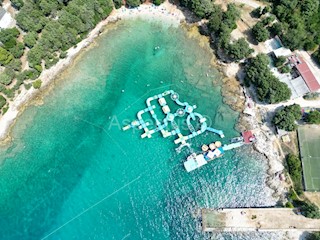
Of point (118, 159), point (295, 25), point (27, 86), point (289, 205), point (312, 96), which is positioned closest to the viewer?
point (289, 205)

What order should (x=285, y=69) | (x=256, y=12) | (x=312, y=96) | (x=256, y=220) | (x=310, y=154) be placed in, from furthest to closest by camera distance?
(x=256, y=12)
(x=285, y=69)
(x=312, y=96)
(x=310, y=154)
(x=256, y=220)

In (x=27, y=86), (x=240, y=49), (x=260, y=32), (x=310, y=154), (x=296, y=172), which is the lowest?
(x=296, y=172)

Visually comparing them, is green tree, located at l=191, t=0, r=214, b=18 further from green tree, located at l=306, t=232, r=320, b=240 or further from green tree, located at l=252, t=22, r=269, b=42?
green tree, located at l=306, t=232, r=320, b=240

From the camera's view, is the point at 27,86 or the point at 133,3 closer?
the point at 27,86

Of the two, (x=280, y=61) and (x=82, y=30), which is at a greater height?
(x=82, y=30)

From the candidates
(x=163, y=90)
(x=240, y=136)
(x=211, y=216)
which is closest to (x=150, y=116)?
(x=163, y=90)

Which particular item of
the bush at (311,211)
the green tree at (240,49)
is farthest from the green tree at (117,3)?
the bush at (311,211)

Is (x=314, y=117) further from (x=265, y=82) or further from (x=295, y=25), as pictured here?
(x=295, y=25)

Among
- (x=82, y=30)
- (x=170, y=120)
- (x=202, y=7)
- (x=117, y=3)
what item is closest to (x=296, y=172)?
(x=170, y=120)
